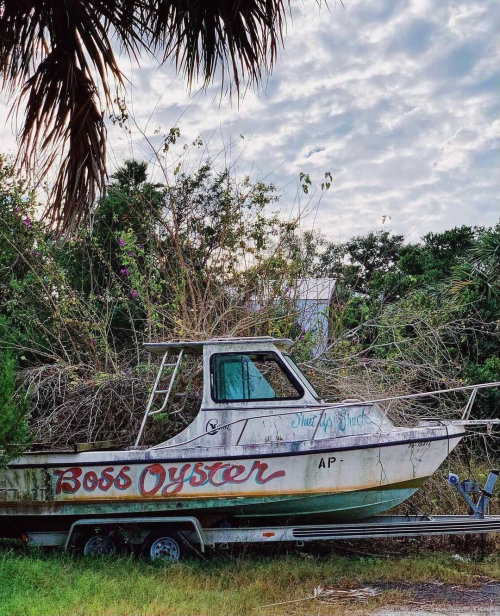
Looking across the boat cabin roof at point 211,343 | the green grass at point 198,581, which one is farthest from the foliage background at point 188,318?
the green grass at point 198,581

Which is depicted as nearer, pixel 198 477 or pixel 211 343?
pixel 198 477

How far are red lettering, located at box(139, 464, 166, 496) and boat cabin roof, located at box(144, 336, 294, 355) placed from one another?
1402 millimetres

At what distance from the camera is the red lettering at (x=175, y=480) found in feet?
23.7

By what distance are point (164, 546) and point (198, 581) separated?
1.01 metres

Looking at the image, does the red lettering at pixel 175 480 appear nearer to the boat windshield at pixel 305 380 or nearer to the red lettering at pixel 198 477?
the red lettering at pixel 198 477

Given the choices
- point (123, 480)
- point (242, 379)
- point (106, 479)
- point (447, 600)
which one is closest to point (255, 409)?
point (242, 379)

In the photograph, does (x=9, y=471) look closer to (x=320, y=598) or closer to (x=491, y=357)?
(x=320, y=598)

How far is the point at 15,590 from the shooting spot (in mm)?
5848

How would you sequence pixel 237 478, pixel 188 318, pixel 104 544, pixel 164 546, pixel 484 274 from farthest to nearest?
1. pixel 484 274
2. pixel 188 318
3. pixel 104 544
4. pixel 164 546
5. pixel 237 478

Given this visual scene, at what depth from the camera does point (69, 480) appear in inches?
289

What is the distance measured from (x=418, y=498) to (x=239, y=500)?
2.95m

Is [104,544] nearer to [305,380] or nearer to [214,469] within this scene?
[214,469]

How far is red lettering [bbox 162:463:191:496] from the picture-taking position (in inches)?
284

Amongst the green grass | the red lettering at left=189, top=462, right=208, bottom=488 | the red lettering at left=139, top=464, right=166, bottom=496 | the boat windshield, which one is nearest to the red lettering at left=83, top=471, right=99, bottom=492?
the red lettering at left=139, top=464, right=166, bottom=496
